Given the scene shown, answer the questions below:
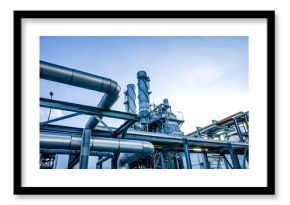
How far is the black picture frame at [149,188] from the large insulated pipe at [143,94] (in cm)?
1120

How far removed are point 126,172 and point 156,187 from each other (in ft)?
1.44

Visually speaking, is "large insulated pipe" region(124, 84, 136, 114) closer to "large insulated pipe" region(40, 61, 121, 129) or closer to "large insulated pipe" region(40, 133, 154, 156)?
"large insulated pipe" region(40, 133, 154, 156)

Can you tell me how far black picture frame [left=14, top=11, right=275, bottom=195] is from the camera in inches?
97.8

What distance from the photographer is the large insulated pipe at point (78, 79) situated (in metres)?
2.95

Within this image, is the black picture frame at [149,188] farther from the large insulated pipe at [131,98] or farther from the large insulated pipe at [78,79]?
the large insulated pipe at [131,98]

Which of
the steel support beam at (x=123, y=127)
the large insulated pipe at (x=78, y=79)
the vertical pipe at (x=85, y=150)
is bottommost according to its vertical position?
the vertical pipe at (x=85, y=150)

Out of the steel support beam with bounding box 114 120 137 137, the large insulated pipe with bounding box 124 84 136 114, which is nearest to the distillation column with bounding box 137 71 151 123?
the large insulated pipe with bounding box 124 84 136 114

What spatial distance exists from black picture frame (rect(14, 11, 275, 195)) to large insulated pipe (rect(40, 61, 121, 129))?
1.20 feet

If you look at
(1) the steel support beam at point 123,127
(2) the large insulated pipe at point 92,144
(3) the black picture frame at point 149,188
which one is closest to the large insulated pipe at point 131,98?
(1) the steel support beam at point 123,127

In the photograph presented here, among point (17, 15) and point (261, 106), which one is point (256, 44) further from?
point (17, 15)

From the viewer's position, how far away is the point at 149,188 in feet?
8.25

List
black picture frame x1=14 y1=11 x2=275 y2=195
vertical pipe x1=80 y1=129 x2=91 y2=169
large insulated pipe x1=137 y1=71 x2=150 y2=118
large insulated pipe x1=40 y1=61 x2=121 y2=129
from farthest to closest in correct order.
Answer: large insulated pipe x1=137 y1=71 x2=150 y2=118
vertical pipe x1=80 y1=129 x2=91 y2=169
large insulated pipe x1=40 y1=61 x2=121 y2=129
black picture frame x1=14 y1=11 x2=275 y2=195
